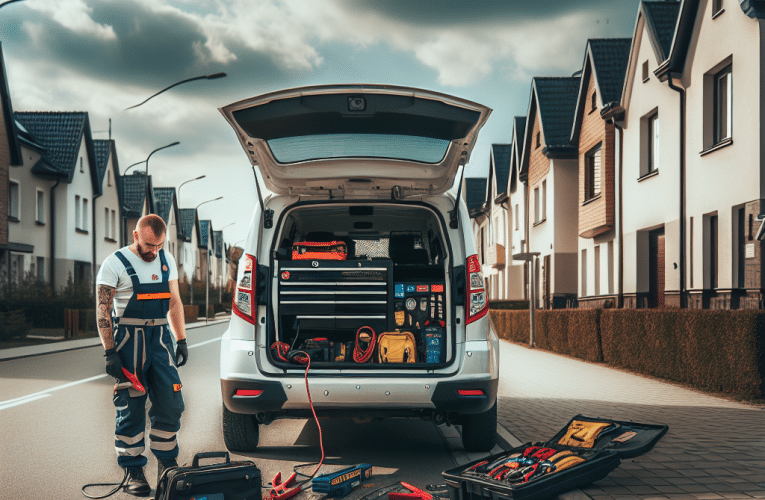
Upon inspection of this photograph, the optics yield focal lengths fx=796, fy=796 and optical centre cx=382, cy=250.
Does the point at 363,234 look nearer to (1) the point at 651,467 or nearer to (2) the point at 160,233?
(2) the point at 160,233

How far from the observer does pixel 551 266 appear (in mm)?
27109

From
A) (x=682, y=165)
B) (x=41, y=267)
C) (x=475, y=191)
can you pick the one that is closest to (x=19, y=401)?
(x=682, y=165)

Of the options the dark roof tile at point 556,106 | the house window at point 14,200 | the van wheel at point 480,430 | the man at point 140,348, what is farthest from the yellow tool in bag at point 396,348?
the house window at point 14,200

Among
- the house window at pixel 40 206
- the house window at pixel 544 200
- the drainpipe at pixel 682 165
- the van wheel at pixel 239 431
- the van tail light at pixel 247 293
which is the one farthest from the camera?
the house window at pixel 40 206

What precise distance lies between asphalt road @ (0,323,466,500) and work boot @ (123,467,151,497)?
6 centimetres

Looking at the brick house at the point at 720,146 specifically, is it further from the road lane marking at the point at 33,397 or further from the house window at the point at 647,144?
the road lane marking at the point at 33,397

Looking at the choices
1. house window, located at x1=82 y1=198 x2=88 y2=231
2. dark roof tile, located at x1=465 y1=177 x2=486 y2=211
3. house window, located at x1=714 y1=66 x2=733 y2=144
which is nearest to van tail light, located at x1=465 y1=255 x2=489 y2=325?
house window, located at x1=714 y1=66 x2=733 y2=144

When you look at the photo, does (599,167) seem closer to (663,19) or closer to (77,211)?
(663,19)

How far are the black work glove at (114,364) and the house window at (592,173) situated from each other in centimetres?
1972

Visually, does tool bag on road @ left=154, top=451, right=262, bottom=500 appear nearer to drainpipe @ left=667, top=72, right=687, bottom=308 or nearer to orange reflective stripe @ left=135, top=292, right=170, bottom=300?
orange reflective stripe @ left=135, top=292, right=170, bottom=300

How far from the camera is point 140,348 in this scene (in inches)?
209

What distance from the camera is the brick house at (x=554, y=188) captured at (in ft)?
86.4

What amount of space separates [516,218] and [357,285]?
29.2m

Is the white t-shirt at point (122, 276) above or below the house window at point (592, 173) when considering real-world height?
below
